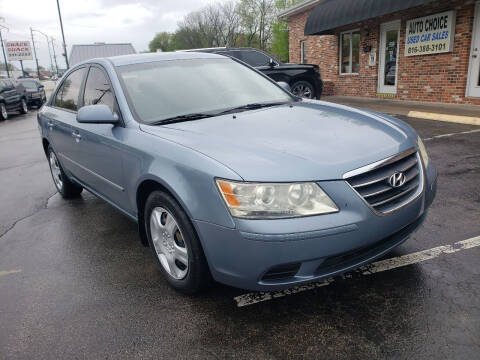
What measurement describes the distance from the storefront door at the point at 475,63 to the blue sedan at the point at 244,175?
8975mm

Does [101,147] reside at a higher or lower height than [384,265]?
higher

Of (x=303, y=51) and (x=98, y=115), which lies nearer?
(x=98, y=115)

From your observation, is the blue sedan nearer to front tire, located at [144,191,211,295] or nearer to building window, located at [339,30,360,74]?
front tire, located at [144,191,211,295]

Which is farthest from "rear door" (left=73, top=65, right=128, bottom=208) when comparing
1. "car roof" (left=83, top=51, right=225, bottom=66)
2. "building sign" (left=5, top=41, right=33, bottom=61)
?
"building sign" (left=5, top=41, right=33, bottom=61)

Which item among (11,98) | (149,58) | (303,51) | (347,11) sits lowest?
(11,98)

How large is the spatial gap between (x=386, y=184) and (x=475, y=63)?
33.4 feet

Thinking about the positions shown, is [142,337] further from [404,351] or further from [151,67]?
[151,67]

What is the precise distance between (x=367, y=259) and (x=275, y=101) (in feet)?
5.76

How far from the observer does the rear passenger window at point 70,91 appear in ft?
13.7

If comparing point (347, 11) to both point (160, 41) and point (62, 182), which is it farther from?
point (160, 41)

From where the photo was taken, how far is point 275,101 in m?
3.57

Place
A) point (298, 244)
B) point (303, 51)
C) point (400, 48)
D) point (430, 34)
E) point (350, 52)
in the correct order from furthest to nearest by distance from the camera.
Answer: point (303, 51), point (350, 52), point (400, 48), point (430, 34), point (298, 244)

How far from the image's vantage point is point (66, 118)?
426 centimetres

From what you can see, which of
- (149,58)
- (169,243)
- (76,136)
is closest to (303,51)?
(149,58)
